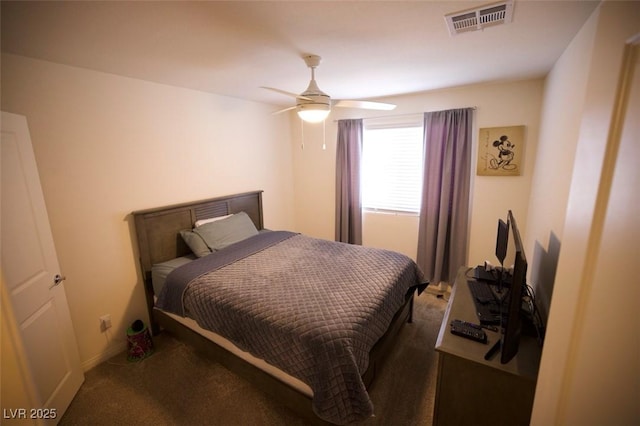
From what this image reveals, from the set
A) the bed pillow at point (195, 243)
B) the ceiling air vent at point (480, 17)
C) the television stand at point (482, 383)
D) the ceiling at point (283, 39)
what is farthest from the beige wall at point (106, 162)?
the television stand at point (482, 383)

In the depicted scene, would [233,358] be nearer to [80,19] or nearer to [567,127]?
[80,19]

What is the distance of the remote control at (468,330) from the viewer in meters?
1.50

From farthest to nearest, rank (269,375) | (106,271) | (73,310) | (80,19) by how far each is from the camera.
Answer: (106,271), (73,310), (269,375), (80,19)

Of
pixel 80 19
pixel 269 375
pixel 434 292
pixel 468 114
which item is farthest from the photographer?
pixel 434 292

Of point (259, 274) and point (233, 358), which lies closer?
point (233, 358)

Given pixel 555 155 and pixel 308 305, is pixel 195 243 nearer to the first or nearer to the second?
pixel 308 305

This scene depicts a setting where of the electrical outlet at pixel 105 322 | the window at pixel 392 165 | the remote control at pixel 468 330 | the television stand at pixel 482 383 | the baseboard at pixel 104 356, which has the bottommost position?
the baseboard at pixel 104 356

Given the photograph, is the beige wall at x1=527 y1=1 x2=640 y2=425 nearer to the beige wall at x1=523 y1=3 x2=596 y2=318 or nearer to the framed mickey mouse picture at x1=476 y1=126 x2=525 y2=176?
the beige wall at x1=523 y1=3 x2=596 y2=318

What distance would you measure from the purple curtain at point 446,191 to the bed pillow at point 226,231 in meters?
2.24

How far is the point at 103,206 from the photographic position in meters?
2.25

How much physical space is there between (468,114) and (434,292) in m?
2.21

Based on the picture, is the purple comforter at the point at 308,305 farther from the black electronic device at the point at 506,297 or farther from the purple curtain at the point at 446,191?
the purple curtain at the point at 446,191

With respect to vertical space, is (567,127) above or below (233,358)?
above

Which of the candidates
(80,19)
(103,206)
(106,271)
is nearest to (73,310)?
(106,271)
